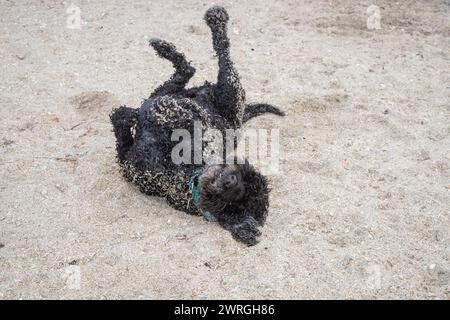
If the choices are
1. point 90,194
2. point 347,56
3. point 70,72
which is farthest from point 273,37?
point 90,194

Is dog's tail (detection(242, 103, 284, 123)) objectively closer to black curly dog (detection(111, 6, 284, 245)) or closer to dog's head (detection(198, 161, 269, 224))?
black curly dog (detection(111, 6, 284, 245))

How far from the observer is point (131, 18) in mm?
6758

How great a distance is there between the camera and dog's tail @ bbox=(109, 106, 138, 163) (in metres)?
3.72

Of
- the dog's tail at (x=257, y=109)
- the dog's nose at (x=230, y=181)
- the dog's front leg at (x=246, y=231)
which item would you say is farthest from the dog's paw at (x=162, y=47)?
the dog's front leg at (x=246, y=231)

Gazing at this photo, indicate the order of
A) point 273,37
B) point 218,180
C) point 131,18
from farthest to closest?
1. point 131,18
2. point 273,37
3. point 218,180

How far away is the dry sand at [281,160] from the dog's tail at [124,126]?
33 centimetres

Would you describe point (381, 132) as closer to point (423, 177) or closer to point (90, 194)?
point (423, 177)

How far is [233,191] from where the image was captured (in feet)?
9.50

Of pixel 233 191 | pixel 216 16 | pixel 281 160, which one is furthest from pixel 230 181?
pixel 216 16

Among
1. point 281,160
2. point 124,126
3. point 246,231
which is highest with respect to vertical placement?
point 124,126

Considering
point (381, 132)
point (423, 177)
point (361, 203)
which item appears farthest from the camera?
point (381, 132)

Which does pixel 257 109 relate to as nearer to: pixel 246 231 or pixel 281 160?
pixel 281 160

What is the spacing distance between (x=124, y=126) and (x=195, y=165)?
2.34ft

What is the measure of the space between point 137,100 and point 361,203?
2.56 metres
